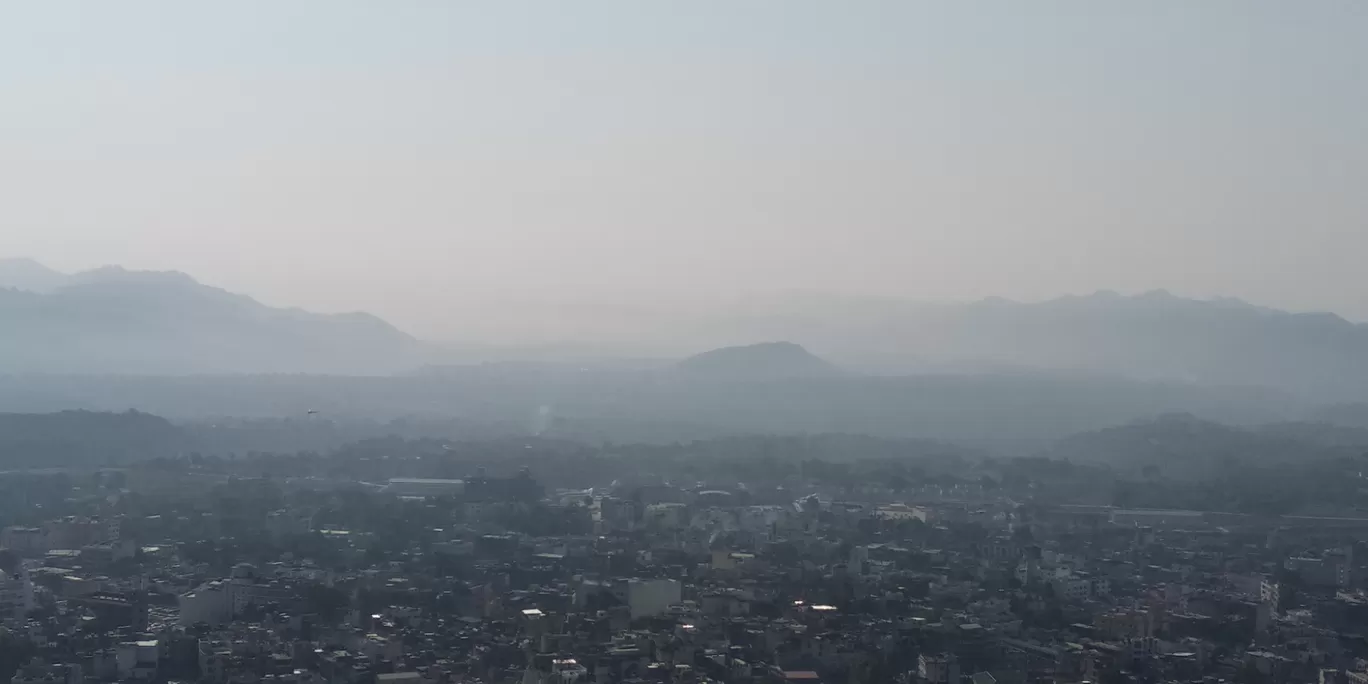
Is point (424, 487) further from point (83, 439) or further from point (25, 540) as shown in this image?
point (83, 439)

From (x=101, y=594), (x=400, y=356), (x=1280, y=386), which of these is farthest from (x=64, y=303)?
(x=101, y=594)

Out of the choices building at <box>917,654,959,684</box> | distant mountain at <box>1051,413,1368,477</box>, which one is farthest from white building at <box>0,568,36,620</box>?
distant mountain at <box>1051,413,1368,477</box>

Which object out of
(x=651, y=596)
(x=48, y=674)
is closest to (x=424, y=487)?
(x=651, y=596)

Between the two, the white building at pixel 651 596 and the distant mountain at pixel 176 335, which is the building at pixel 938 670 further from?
the distant mountain at pixel 176 335

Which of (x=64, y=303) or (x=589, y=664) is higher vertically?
(x=64, y=303)

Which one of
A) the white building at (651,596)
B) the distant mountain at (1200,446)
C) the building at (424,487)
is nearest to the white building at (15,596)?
the white building at (651,596)

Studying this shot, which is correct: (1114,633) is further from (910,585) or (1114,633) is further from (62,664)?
(62,664)
